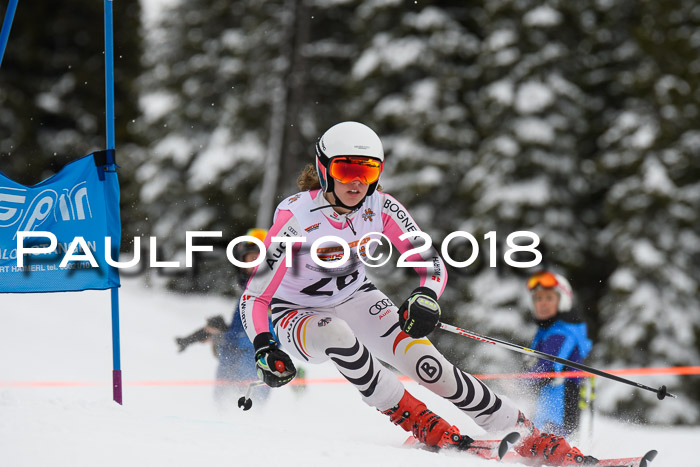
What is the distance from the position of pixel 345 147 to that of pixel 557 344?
2636 millimetres

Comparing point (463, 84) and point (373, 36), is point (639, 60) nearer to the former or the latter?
point (463, 84)

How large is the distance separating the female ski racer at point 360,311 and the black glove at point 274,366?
0.03 meters

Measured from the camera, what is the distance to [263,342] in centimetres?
430

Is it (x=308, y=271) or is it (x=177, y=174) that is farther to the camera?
(x=177, y=174)

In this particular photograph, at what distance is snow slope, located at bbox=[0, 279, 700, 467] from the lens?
11.5 feet

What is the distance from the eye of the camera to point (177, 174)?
18.4 meters

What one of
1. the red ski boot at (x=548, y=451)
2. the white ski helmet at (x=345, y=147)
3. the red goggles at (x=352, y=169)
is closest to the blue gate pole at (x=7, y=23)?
the white ski helmet at (x=345, y=147)

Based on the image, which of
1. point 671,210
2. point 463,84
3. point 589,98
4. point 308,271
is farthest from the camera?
point 589,98

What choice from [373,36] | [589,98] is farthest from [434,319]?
[589,98]

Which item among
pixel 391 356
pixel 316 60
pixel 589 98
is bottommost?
pixel 391 356

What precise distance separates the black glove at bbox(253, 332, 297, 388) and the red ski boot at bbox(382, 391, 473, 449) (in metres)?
0.81

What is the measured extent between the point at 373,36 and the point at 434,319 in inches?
507

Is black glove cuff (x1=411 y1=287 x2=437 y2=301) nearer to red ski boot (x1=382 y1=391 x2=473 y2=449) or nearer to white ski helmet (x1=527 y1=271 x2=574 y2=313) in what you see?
red ski boot (x1=382 y1=391 x2=473 y2=449)

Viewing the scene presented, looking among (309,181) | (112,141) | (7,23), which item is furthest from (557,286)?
(7,23)
